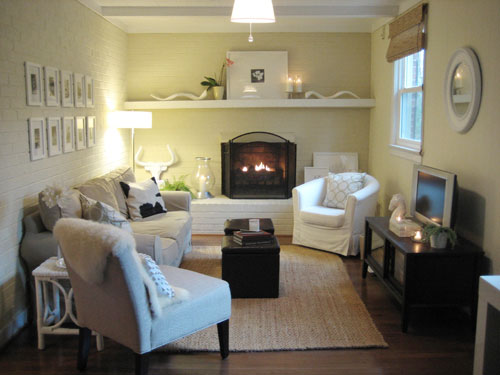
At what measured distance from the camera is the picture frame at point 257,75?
6.53m

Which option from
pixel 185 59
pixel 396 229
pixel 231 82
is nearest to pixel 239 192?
pixel 231 82

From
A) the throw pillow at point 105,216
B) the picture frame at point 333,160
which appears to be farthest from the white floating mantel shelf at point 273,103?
the throw pillow at point 105,216

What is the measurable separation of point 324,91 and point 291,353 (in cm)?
414

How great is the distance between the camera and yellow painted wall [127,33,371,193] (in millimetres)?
6578

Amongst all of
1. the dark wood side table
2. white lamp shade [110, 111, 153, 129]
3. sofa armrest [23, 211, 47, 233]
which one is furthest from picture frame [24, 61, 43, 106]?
the dark wood side table

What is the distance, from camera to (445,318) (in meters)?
3.72

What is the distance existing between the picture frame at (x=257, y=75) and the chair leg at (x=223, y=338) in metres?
3.96

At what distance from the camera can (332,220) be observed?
523cm

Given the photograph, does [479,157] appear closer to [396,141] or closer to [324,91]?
[396,141]

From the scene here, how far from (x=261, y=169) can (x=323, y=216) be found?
1462 mm

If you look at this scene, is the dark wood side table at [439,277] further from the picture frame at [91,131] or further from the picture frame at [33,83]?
the picture frame at [91,131]

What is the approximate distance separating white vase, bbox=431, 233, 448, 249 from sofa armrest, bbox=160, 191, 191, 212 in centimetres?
267

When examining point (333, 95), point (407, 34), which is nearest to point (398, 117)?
point (407, 34)

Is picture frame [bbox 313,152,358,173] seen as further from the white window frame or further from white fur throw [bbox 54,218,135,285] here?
white fur throw [bbox 54,218,135,285]
